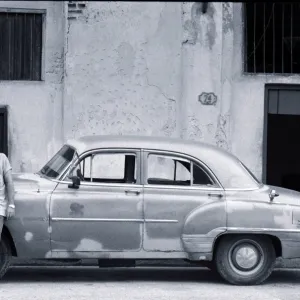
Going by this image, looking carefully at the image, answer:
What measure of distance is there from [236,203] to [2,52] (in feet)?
21.2

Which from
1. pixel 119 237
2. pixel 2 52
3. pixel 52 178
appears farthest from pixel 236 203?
pixel 2 52

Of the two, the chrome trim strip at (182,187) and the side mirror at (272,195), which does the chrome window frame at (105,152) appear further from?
the side mirror at (272,195)

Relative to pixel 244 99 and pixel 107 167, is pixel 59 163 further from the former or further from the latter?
pixel 244 99

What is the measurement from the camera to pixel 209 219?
10828mm

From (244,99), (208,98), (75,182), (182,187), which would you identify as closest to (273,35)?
(244,99)

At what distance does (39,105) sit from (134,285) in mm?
5939

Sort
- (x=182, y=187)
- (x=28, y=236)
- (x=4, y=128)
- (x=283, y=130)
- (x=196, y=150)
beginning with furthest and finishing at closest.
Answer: (x=283, y=130) → (x=4, y=128) → (x=196, y=150) → (x=182, y=187) → (x=28, y=236)

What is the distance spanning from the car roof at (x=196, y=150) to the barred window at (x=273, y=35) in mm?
5269

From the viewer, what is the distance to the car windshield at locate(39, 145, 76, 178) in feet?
35.9

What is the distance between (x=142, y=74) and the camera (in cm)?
1575

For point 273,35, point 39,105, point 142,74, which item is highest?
point 273,35

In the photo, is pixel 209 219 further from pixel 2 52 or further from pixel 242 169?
pixel 2 52

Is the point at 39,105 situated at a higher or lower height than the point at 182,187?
higher

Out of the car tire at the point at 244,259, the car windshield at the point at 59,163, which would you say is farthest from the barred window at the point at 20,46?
the car tire at the point at 244,259
